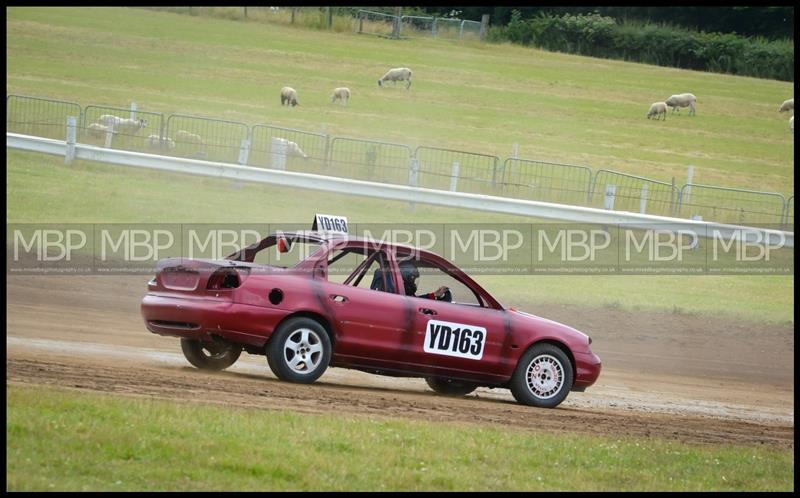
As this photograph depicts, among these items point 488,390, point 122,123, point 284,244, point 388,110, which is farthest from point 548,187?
point 284,244

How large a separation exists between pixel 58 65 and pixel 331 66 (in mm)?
10438

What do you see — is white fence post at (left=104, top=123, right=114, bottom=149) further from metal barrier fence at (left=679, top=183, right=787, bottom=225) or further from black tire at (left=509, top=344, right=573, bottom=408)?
black tire at (left=509, top=344, right=573, bottom=408)

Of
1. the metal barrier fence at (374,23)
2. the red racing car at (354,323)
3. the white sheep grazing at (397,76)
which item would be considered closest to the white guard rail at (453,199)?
the red racing car at (354,323)

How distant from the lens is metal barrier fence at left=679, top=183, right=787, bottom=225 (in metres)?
28.5

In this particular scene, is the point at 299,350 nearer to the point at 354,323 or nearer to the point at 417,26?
the point at 354,323

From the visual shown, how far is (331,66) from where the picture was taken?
4672 cm

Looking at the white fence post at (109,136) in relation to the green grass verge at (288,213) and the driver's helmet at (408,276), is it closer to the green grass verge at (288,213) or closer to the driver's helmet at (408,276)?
the green grass verge at (288,213)

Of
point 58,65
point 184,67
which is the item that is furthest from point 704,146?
point 58,65

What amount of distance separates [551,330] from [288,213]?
12527 mm

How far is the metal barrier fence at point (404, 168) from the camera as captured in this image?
28312 millimetres

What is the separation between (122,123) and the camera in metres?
30.3

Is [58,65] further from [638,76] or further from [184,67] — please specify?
[638,76]

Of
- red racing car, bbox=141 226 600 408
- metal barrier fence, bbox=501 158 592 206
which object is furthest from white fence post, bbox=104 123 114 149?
red racing car, bbox=141 226 600 408

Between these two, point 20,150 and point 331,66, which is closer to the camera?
point 20,150
